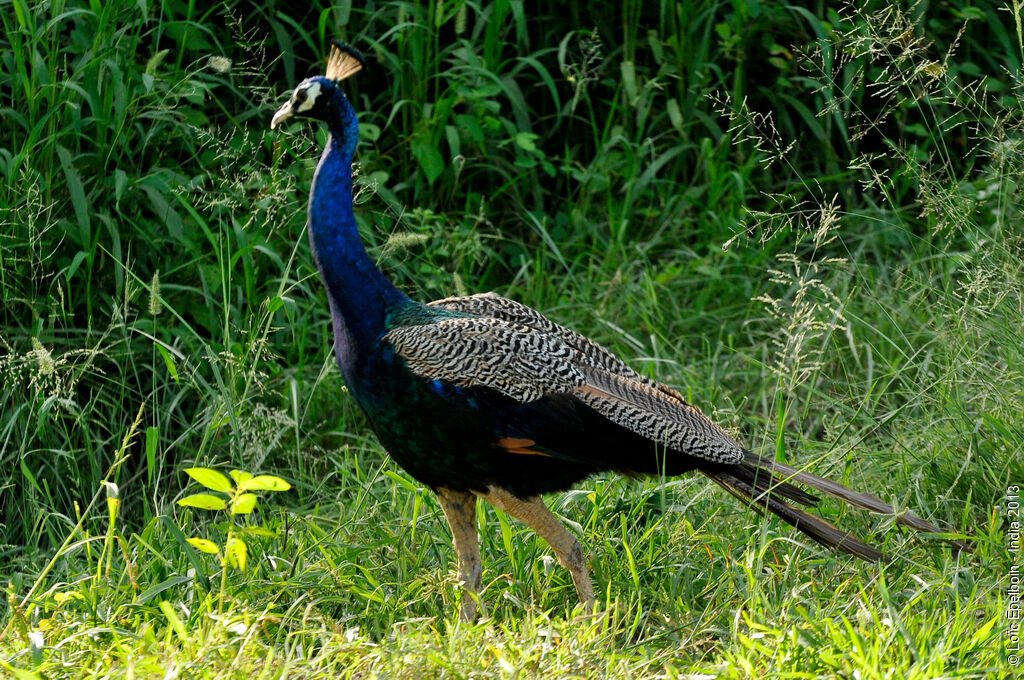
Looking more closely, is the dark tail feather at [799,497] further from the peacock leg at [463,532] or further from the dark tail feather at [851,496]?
the peacock leg at [463,532]

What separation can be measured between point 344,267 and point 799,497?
1386mm

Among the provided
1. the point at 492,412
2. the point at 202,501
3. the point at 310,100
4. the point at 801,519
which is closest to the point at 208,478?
the point at 202,501

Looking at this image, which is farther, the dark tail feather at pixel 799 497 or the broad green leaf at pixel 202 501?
the dark tail feather at pixel 799 497

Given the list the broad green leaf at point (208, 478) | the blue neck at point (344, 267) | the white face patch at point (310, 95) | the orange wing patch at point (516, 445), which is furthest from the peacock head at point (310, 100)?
the broad green leaf at point (208, 478)

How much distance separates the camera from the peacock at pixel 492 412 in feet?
10.8

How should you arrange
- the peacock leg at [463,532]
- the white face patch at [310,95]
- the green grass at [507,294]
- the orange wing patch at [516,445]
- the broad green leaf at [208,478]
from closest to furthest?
the broad green leaf at [208,478]
the green grass at [507,294]
the orange wing patch at [516,445]
the peacock leg at [463,532]
the white face patch at [310,95]

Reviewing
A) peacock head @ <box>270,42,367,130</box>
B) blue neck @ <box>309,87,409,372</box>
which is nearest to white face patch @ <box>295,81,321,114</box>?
peacock head @ <box>270,42,367,130</box>

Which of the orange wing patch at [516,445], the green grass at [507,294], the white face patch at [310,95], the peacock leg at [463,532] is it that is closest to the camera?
the green grass at [507,294]

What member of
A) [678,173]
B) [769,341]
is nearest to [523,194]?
[678,173]

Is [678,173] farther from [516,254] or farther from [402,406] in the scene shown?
[402,406]

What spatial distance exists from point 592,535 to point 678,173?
2471mm

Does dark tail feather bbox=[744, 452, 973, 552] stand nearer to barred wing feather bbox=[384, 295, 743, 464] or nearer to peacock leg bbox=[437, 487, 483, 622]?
barred wing feather bbox=[384, 295, 743, 464]

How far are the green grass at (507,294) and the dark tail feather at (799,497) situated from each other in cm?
8

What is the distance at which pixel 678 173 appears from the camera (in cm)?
570
